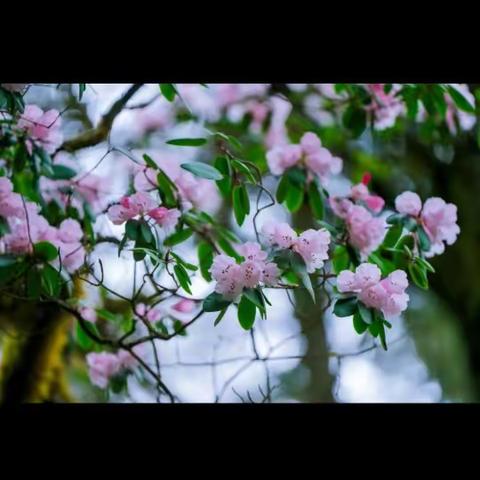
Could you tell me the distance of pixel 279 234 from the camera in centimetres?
90

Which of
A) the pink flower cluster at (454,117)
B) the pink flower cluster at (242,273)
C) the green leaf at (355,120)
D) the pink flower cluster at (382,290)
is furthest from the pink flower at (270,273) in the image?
the pink flower cluster at (454,117)

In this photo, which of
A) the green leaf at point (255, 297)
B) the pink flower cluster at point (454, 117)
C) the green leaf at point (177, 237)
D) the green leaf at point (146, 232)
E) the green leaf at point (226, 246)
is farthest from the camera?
the pink flower cluster at point (454, 117)

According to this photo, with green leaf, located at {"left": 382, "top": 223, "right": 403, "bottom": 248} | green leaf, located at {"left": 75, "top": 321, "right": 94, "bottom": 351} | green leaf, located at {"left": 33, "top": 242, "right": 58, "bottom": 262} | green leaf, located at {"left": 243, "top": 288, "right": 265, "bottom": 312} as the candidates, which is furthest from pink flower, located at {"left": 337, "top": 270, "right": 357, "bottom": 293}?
green leaf, located at {"left": 75, "top": 321, "right": 94, "bottom": 351}

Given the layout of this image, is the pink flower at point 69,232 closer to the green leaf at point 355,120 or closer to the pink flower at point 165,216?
the pink flower at point 165,216

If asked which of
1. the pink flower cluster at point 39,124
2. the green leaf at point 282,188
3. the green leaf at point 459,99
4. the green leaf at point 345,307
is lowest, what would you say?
the green leaf at point 345,307

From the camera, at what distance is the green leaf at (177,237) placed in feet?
3.48

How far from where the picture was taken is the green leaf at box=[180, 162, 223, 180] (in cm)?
95

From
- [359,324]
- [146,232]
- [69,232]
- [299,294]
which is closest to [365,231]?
[359,324]

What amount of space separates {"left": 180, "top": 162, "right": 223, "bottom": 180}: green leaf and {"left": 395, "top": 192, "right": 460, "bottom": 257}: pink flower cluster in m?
0.29

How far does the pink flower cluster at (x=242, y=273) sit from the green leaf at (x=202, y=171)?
131 millimetres
